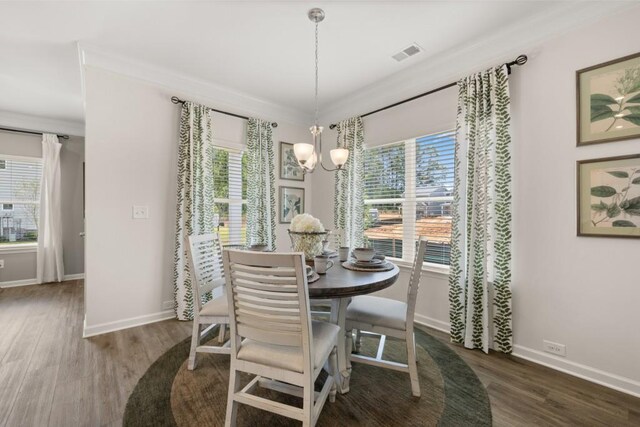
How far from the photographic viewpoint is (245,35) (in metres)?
2.41

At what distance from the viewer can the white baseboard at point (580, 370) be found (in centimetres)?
186

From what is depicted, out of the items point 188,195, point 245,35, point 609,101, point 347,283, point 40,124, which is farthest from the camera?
point 40,124

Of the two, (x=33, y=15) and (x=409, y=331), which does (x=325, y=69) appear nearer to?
(x=33, y=15)

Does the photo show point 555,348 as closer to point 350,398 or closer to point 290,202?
point 350,398

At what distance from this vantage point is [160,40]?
2.49 metres

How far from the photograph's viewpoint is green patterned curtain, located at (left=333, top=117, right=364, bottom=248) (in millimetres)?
3586

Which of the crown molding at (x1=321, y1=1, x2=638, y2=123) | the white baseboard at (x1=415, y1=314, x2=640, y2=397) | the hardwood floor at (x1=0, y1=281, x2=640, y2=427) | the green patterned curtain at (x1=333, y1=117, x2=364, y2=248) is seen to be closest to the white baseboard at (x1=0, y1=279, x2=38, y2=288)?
the hardwood floor at (x1=0, y1=281, x2=640, y2=427)

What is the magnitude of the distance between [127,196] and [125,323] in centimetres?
128

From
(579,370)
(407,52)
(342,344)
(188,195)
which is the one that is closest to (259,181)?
(188,195)

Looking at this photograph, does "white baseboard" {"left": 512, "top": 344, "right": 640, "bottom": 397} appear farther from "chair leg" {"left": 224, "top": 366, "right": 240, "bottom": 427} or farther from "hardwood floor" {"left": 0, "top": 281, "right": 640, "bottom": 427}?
"chair leg" {"left": 224, "top": 366, "right": 240, "bottom": 427}

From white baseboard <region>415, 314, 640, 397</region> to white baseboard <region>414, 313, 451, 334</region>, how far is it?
22.7 inches

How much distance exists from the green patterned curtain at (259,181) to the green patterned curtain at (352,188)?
95 centimetres

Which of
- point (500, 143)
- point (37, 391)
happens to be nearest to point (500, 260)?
point (500, 143)

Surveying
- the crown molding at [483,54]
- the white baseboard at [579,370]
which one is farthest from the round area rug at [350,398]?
the crown molding at [483,54]
